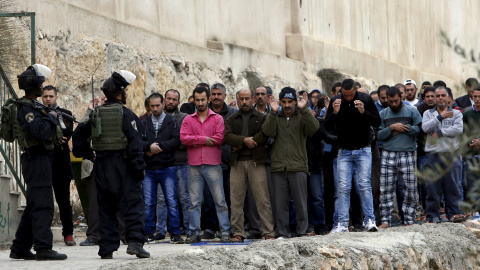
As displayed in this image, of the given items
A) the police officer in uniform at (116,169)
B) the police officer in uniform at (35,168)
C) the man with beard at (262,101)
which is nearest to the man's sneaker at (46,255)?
the police officer in uniform at (35,168)

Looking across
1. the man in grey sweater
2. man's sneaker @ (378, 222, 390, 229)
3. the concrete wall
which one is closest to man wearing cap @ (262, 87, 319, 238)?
man's sneaker @ (378, 222, 390, 229)

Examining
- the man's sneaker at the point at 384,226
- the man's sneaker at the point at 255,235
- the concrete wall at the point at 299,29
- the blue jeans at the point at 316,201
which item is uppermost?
the concrete wall at the point at 299,29

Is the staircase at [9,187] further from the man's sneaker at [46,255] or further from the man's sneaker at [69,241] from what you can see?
the man's sneaker at [46,255]

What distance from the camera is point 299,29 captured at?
21609mm

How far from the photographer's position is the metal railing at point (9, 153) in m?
10.5

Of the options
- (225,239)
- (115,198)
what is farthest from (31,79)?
(225,239)

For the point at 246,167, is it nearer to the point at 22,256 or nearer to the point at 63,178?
the point at 63,178

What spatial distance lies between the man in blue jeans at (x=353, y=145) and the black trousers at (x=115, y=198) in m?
3.09

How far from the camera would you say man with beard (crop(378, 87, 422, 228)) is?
11352 mm

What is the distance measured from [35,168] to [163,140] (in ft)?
9.51

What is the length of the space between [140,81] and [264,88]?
132 inches

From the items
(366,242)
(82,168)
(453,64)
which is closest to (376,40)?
(453,64)

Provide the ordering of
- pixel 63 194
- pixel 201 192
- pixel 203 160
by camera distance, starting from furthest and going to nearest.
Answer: pixel 201 192
pixel 203 160
pixel 63 194

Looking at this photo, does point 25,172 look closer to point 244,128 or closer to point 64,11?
point 244,128
